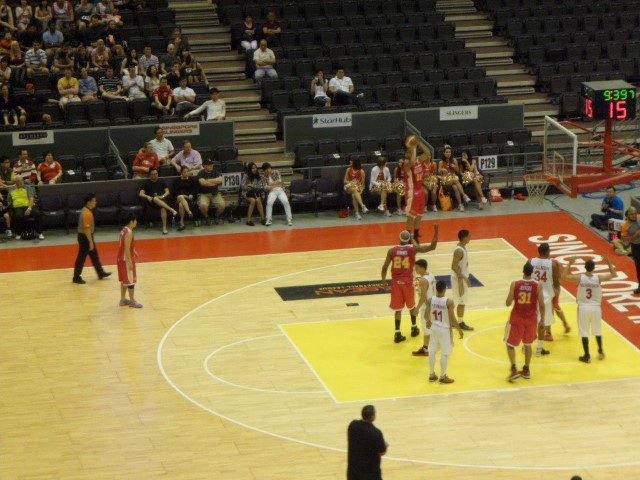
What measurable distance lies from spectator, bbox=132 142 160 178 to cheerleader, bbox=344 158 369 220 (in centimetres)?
417

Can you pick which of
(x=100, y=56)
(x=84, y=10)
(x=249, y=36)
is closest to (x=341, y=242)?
(x=100, y=56)

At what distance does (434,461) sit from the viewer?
14.8 m

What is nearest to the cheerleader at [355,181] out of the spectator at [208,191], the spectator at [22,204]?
the spectator at [208,191]

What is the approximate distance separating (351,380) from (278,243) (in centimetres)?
759

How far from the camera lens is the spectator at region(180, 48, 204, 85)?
29297mm

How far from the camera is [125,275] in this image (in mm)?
20391

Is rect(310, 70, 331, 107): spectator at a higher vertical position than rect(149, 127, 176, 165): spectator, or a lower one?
higher

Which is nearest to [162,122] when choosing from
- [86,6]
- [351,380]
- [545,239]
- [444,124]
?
[86,6]

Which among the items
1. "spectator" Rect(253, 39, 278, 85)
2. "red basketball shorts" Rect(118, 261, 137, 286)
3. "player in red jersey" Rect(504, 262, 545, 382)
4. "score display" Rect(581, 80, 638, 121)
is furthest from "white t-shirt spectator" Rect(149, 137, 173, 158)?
"player in red jersey" Rect(504, 262, 545, 382)

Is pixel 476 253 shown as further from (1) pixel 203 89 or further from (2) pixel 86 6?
(2) pixel 86 6

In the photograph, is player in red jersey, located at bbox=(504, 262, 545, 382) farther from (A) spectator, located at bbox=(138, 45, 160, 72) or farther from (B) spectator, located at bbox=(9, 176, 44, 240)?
Answer: (A) spectator, located at bbox=(138, 45, 160, 72)

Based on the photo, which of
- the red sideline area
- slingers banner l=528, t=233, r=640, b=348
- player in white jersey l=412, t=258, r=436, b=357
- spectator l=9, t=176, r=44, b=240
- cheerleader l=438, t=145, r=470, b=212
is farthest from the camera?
cheerleader l=438, t=145, r=470, b=212

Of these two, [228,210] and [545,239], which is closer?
[545,239]

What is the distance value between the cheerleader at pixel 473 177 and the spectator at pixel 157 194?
6528 millimetres
